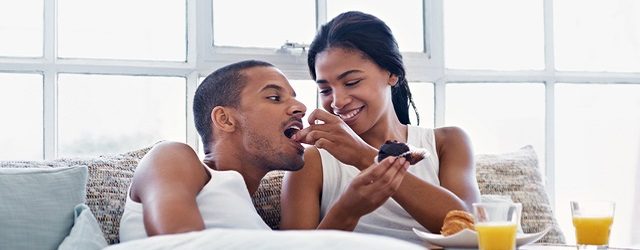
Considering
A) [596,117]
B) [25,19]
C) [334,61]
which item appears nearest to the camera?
[334,61]

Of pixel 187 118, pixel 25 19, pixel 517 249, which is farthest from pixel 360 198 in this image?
pixel 25 19

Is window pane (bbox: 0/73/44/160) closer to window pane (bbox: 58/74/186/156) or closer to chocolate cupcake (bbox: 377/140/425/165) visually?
window pane (bbox: 58/74/186/156)

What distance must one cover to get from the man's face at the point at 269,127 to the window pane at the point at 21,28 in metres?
1.00

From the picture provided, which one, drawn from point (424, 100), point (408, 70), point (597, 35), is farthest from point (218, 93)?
point (597, 35)

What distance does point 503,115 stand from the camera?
11.8ft

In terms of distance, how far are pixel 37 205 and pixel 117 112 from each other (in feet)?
3.39

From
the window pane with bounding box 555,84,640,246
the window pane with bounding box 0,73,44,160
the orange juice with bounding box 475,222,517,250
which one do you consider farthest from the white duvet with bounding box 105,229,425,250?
the window pane with bounding box 555,84,640,246

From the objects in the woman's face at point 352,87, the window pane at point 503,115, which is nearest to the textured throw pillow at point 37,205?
the woman's face at point 352,87

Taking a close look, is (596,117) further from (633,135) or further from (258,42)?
(258,42)

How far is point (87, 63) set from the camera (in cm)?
296

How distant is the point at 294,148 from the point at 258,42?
102 centimetres

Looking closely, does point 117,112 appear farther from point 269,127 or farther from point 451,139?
point 451,139

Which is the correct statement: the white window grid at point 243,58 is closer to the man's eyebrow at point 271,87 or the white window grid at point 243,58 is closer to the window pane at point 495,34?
the window pane at point 495,34

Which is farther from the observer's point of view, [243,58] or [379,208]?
[243,58]
